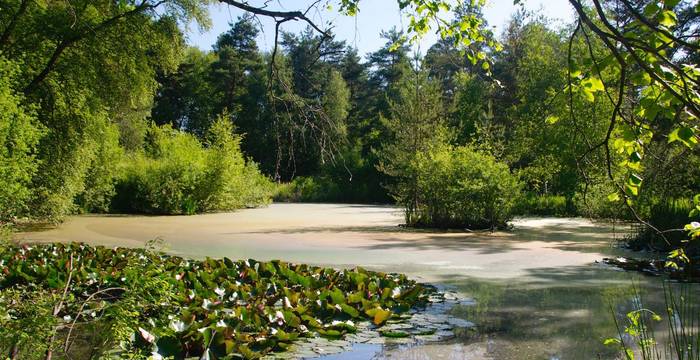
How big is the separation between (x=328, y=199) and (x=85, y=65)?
20457 mm

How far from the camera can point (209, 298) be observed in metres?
5.42

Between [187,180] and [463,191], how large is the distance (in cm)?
1051

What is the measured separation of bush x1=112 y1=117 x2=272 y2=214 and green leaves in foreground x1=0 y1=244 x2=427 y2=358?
13158 millimetres

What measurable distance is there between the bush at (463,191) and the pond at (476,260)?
2.78 ft

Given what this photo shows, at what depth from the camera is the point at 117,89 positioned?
45.2 feet

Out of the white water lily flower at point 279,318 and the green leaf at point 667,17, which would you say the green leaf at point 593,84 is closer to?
the green leaf at point 667,17

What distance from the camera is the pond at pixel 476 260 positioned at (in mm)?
4730

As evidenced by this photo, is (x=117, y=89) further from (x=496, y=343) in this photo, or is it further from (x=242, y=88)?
(x=242, y=88)

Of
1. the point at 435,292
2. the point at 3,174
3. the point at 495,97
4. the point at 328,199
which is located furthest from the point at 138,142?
the point at 435,292

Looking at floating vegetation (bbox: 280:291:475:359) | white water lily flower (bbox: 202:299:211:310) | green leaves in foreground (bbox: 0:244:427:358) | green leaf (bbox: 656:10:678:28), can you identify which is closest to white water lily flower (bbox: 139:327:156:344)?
green leaves in foreground (bbox: 0:244:427:358)

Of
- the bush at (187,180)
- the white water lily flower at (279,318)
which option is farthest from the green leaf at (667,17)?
the bush at (187,180)

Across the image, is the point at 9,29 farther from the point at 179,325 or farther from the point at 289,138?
the point at 179,325

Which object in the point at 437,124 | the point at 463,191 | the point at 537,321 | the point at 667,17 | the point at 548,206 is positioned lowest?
the point at 537,321

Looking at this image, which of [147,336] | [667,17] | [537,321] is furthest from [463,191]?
[667,17]
